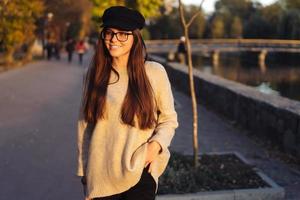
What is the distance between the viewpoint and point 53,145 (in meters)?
7.42

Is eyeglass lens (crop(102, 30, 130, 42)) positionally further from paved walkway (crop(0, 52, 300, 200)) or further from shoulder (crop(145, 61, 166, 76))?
paved walkway (crop(0, 52, 300, 200))

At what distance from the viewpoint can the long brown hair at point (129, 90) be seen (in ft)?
8.37

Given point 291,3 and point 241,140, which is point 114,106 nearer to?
point 241,140

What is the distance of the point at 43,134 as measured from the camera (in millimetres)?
8320

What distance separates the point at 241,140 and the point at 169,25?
2402 inches

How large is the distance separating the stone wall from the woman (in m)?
4.13

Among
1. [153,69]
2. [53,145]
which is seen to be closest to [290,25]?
[53,145]

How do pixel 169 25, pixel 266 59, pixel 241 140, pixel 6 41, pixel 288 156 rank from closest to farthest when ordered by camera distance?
1. pixel 288 156
2. pixel 241 140
3. pixel 6 41
4. pixel 266 59
5. pixel 169 25

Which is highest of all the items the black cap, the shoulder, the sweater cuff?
the black cap

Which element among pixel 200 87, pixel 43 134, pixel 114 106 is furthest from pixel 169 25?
pixel 114 106

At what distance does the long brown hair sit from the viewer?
2551mm

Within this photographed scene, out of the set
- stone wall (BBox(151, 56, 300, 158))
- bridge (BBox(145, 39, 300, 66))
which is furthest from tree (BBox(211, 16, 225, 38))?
stone wall (BBox(151, 56, 300, 158))

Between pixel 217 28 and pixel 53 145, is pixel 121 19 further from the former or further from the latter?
pixel 217 28

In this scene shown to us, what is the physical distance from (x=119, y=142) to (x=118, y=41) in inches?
21.4
